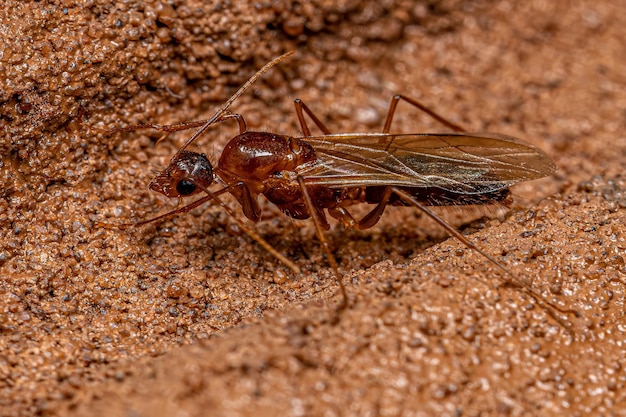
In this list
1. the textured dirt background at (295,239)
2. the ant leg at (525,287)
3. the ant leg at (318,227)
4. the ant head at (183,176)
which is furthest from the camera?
the ant head at (183,176)

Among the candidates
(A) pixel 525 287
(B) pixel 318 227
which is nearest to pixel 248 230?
(B) pixel 318 227

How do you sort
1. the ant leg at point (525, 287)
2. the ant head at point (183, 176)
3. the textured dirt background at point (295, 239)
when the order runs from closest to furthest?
the textured dirt background at point (295, 239) < the ant leg at point (525, 287) < the ant head at point (183, 176)

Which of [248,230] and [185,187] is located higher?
[185,187]

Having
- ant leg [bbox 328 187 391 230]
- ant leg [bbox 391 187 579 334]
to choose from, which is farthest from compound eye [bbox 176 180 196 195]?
ant leg [bbox 391 187 579 334]

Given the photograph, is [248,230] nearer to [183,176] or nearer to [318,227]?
[318,227]

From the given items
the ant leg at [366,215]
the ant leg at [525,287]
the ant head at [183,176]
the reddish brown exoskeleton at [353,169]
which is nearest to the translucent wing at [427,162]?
the reddish brown exoskeleton at [353,169]

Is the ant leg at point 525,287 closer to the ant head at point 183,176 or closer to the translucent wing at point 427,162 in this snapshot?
the translucent wing at point 427,162
